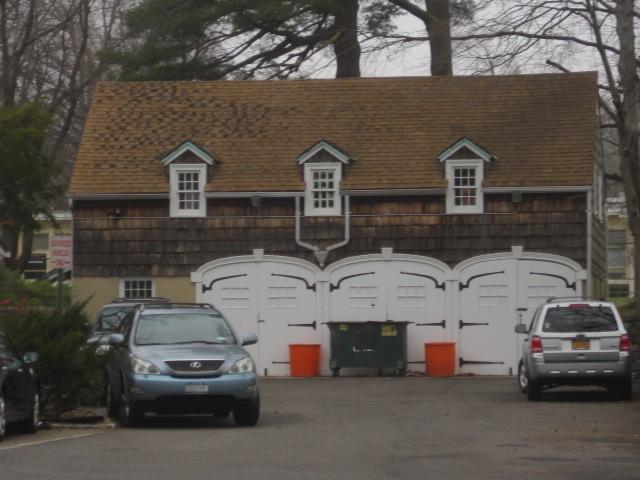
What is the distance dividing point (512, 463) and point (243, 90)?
25610 mm

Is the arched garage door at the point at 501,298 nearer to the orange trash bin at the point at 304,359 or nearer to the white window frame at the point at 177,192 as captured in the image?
the orange trash bin at the point at 304,359

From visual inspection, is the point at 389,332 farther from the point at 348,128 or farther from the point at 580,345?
the point at 580,345

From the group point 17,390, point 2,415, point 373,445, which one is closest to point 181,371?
point 17,390

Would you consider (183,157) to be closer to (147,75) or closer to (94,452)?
(147,75)

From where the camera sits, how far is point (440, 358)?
3412 cm

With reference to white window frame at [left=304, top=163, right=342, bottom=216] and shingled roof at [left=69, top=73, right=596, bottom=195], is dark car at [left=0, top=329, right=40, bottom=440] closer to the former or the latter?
white window frame at [left=304, top=163, right=342, bottom=216]

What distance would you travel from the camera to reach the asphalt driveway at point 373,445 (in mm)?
13953

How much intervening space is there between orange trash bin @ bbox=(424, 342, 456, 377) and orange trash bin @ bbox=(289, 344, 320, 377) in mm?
2706

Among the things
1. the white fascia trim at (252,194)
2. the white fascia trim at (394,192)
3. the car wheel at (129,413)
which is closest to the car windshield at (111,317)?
the car wheel at (129,413)

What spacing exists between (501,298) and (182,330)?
50.8 ft

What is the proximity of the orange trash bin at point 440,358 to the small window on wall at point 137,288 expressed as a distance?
727 cm

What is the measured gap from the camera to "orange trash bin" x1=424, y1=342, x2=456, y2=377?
3409 cm

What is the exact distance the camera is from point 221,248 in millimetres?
35844

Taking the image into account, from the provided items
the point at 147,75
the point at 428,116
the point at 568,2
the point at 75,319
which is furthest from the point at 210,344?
the point at 147,75
